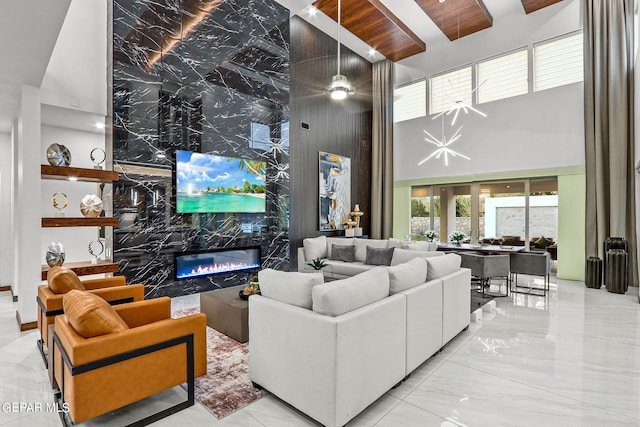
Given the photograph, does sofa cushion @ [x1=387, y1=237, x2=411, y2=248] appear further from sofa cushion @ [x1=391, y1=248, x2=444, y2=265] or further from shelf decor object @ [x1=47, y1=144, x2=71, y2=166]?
shelf decor object @ [x1=47, y1=144, x2=71, y2=166]

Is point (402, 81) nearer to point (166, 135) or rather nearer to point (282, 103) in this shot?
point (282, 103)

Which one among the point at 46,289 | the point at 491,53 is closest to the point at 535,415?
the point at 46,289

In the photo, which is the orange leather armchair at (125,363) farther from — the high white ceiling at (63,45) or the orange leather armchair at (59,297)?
the high white ceiling at (63,45)

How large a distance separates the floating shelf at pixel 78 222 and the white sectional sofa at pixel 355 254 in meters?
3.54

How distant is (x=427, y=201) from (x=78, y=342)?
324 inches

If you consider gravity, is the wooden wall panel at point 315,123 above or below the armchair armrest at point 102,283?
above

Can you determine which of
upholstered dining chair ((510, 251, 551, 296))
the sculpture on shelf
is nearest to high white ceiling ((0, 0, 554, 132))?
the sculpture on shelf

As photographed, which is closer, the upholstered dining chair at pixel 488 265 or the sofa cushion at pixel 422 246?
the upholstered dining chair at pixel 488 265

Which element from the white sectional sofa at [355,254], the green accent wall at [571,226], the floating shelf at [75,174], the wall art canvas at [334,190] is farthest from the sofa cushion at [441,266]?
the green accent wall at [571,226]

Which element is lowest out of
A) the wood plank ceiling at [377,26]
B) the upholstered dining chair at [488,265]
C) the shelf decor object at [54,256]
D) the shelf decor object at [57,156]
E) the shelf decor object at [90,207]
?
the upholstered dining chair at [488,265]

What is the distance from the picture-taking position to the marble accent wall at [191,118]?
4.64m

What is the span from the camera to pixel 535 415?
213 centimetres

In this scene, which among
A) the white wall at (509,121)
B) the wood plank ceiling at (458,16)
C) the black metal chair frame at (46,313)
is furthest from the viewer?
the wood plank ceiling at (458,16)

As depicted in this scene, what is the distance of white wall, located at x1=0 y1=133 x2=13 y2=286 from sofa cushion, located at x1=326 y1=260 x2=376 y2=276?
18.1 ft
